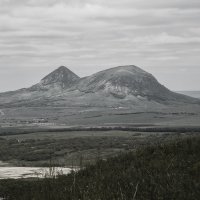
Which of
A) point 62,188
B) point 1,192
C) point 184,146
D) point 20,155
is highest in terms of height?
point 184,146

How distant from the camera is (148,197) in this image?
11.9m

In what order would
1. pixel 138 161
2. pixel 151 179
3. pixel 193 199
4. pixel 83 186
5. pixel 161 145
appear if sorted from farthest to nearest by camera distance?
1. pixel 161 145
2. pixel 138 161
3. pixel 83 186
4. pixel 151 179
5. pixel 193 199

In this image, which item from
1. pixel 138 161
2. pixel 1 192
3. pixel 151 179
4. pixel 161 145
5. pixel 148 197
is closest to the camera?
pixel 148 197

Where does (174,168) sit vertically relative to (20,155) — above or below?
above

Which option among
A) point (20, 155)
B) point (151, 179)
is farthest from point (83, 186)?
point (20, 155)

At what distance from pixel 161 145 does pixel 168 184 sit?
5.63 metres

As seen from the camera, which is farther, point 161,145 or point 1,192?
point 1,192

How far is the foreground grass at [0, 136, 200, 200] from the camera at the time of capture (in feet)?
39.9

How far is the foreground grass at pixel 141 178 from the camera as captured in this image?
1216 cm

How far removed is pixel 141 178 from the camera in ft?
44.8

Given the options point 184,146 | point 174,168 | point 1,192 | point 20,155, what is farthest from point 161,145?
point 20,155

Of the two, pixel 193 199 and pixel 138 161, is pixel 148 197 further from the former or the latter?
pixel 138 161

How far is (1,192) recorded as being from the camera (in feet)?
71.7

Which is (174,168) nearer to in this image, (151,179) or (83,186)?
(151,179)
